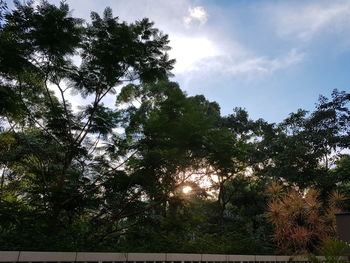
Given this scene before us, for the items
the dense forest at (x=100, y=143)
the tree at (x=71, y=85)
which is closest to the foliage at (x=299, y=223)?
the dense forest at (x=100, y=143)

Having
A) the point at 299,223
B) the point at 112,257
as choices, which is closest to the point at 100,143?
the point at 112,257

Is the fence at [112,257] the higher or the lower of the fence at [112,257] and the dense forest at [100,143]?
the lower

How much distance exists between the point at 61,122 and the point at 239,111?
14855 mm

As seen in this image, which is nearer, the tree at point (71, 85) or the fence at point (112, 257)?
the fence at point (112, 257)

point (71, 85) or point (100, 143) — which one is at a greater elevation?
A: point (71, 85)

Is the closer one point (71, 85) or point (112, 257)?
point (112, 257)

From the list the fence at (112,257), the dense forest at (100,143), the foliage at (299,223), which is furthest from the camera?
the foliage at (299,223)

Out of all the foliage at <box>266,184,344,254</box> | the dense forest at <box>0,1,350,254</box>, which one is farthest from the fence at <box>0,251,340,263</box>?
the foliage at <box>266,184,344,254</box>

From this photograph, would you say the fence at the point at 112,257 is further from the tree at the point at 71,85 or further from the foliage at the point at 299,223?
the foliage at the point at 299,223

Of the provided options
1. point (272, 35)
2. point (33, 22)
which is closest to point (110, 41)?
point (33, 22)

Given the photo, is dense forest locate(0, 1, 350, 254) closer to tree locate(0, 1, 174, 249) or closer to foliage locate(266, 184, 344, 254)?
tree locate(0, 1, 174, 249)

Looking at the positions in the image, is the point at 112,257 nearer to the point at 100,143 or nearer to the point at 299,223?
the point at 100,143

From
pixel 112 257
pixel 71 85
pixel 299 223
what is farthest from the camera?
pixel 299 223

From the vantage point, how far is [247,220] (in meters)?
16.7
